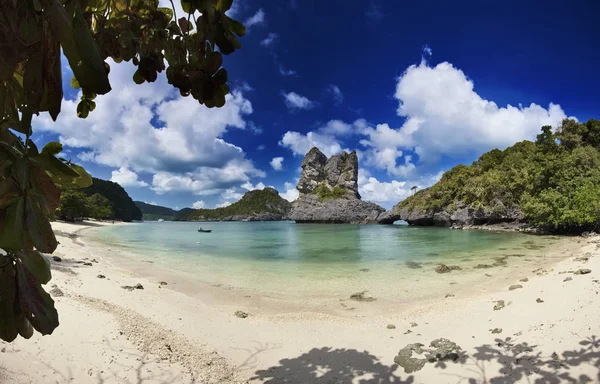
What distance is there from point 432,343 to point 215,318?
15.2 ft

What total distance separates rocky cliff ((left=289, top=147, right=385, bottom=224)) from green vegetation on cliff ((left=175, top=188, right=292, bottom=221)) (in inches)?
2220

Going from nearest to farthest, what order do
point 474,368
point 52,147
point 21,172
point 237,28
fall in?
point 21,172, point 52,147, point 237,28, point 474,368

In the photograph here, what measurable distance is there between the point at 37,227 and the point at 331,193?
107m

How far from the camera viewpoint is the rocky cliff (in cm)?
8962

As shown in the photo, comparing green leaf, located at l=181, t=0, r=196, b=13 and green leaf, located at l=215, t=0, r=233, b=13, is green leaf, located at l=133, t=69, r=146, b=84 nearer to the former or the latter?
green leaf, located at l=181, t=0, r=196, b=13

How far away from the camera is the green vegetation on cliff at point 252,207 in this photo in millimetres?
171625

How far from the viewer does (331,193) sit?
108 metres

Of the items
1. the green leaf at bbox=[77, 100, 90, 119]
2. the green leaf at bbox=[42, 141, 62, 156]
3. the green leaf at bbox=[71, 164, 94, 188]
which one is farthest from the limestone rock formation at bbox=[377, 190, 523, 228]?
the green leaf at bbox=[42, 141, 62, 156]

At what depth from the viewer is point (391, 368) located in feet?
15.2

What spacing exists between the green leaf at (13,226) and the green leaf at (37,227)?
2cm

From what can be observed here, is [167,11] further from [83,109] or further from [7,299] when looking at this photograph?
[7,299]

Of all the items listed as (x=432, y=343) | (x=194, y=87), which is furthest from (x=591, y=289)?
(x=194, y=87)

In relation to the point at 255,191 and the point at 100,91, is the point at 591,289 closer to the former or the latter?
the point at 100,91

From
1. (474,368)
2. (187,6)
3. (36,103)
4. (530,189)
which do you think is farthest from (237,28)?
(530,189)
